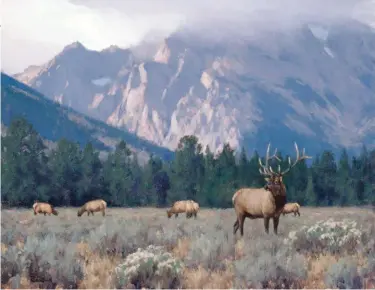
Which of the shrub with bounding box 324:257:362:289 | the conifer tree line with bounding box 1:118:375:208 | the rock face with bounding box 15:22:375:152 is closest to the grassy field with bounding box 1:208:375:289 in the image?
the shrub with bounding box 324:257:362:289

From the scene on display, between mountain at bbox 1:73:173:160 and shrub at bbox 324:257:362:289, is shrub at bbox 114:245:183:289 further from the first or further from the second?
mountain at bbox 1:73:173:160

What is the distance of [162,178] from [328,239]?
152ft

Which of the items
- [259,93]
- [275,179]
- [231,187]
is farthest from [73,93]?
[231,187]

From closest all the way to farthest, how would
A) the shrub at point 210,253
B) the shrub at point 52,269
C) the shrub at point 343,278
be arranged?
1. the shrub at point 343,278
2. the shrub at point 52,269
3. the shrub at point 210,253

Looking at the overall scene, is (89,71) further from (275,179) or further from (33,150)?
(33,150)

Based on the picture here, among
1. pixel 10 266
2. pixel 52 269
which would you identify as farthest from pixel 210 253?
pixel 10 266

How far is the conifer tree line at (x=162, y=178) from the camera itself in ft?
149

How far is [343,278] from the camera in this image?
10.4 meters

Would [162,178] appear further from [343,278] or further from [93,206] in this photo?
[343,278]

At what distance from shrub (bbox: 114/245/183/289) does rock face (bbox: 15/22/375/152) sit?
748 cm

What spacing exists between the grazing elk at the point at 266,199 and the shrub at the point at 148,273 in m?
5.39

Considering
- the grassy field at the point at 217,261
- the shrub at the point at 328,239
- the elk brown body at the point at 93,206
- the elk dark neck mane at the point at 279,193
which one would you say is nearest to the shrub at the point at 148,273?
the grassy field at the point at 217,261

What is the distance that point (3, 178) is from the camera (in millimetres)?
43406

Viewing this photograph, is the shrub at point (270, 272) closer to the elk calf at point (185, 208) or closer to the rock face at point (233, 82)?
the rock face at point (233, 82)
